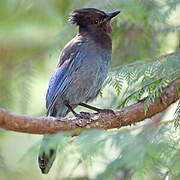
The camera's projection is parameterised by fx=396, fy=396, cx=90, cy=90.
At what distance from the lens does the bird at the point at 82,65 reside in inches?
156

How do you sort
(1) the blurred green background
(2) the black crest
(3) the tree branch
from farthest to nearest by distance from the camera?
1. (2) the black crest
2. (1) the blurred green background
3. (3) the tree branch

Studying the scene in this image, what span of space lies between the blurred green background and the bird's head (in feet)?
0.30

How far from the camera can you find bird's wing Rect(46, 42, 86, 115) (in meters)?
4.04

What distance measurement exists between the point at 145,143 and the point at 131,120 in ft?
2.62

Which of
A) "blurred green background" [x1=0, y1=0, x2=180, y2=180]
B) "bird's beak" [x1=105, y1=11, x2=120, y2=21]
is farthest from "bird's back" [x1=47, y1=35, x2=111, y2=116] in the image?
"bird's beak" [x1=105, y1=11, x2=120, y2=21]

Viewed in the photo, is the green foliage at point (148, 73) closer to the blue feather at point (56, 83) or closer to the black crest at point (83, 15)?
the blue feather at point (56, 83)

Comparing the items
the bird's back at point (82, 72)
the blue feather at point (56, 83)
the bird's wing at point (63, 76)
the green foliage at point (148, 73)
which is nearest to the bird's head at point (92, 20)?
the bird's back at point (82, 72)

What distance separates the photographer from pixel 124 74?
309 centimetres

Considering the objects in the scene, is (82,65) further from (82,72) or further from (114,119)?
(114,119)

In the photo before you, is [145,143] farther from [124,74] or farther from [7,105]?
[7,105]

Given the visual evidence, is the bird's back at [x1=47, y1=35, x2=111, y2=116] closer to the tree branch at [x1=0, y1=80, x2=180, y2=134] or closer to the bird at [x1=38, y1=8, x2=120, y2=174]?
the bird at [x1=38, y1=8, x2=120, y2=174]

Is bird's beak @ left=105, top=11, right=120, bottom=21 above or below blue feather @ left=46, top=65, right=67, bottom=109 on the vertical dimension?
above

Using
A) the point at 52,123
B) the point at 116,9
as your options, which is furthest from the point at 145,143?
the point at 116,9

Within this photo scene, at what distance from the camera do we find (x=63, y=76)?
4094 millimetres
